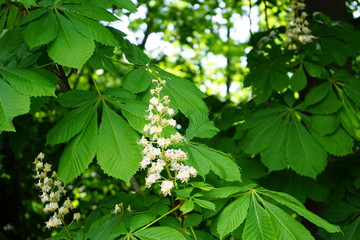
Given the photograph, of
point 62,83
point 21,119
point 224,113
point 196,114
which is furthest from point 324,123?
point 21,119

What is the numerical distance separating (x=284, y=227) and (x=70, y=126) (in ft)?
2.77

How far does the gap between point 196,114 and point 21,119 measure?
1033 millimetres

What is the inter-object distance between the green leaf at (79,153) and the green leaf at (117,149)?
0.03 metres

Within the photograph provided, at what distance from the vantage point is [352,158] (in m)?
3.08

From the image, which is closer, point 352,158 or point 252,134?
point 252,134

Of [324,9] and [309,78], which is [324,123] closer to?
[309,78]

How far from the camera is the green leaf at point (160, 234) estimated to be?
4.51 feet

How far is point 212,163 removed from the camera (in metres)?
1.55

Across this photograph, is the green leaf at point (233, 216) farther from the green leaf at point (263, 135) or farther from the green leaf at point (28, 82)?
the green leaf at point (263, 135)

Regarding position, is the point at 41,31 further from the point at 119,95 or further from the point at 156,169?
the point at 156,169

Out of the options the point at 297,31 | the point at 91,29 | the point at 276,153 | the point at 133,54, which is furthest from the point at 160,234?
the point at 297,31

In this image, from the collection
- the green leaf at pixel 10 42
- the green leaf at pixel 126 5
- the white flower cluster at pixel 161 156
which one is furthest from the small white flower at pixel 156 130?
the green leaf at pixel 10 42

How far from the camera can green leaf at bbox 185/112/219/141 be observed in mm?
1676

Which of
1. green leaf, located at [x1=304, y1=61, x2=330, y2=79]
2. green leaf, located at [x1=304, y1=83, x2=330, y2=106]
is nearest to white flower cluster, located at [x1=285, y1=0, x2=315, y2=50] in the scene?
green leaf, located at [x1=304, y1=61, x2=330, y2=79]
